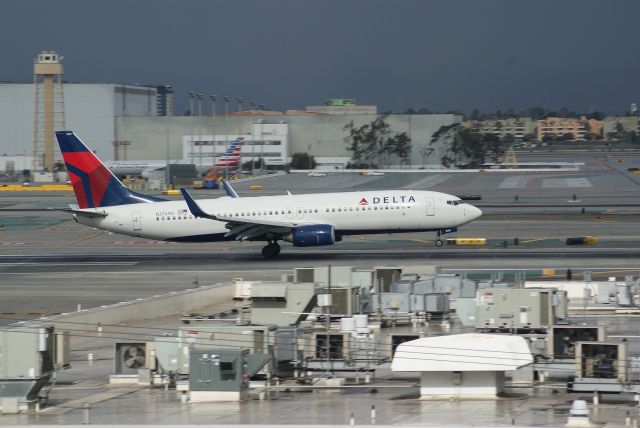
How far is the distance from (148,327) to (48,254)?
35755mm

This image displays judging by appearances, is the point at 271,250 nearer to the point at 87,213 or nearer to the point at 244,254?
the point at 244,254

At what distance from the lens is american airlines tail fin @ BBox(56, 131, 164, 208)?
77.7m

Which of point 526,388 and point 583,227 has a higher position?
point 583,227

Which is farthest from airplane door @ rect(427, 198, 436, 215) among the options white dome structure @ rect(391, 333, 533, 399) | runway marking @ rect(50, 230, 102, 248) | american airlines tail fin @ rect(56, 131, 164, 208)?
white dome structure @ rect(391, 333, 533, 399)

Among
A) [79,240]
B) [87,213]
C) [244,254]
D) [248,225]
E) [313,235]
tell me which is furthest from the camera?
[79,240]

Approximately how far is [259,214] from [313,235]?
4.65 m

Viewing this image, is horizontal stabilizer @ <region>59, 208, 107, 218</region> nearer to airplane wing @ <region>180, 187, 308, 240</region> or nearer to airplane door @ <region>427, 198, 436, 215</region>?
airplane wing @ <region>180, 187, 308, 240</region>

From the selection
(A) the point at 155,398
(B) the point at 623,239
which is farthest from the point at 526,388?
(B) the point at 623,239

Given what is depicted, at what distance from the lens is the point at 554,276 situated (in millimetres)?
64562

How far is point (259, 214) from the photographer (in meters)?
76.0

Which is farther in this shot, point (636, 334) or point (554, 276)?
point (554, 276)

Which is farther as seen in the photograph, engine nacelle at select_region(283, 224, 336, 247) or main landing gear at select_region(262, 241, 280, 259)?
main landing gear at select_region(262, 241, 280, 259)

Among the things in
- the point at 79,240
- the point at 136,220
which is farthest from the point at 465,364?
the point at 79,240

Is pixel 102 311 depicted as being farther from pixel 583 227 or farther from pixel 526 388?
pixel 583 227
